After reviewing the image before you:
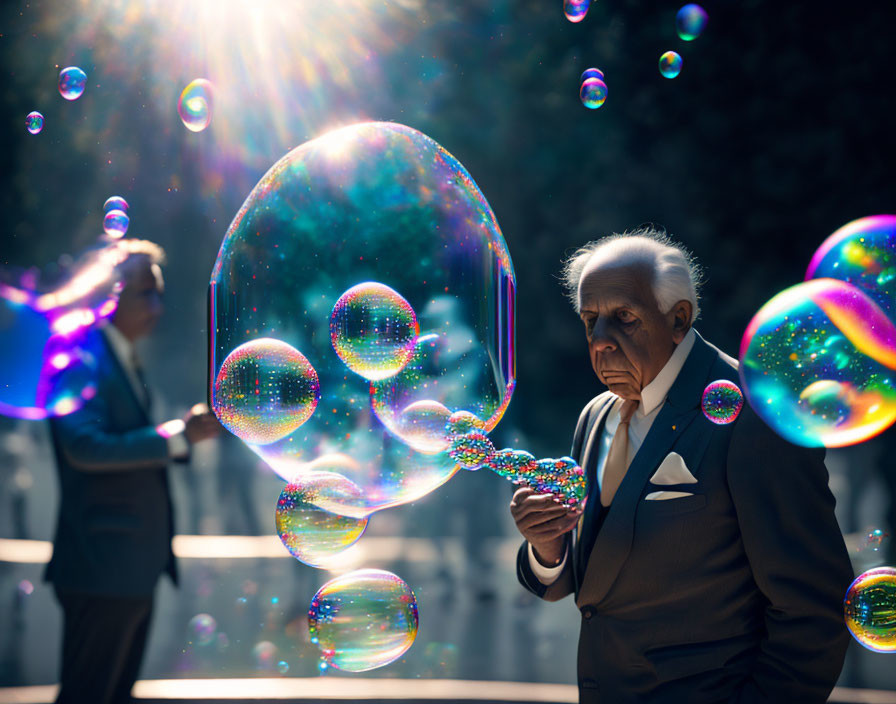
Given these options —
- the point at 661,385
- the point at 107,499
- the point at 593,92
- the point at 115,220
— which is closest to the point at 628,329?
the point at 661,385

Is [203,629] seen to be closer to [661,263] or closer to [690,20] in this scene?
[690,20]

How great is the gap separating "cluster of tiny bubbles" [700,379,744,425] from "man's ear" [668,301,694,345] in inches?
6.6

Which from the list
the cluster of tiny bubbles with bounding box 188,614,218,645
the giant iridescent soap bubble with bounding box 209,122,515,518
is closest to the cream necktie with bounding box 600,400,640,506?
the giant iridescent soap bubble with bounding box 209,122,515,518

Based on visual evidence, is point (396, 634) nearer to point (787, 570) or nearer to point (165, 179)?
point (787, 570)

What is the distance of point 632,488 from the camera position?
77.5 inches

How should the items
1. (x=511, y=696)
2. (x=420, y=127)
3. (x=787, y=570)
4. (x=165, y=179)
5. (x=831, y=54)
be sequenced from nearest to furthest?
(x=787, y=570)
(x=511, y=696)
(x=831, y=54)
(x=420, y=127)
(x=165, y=179)

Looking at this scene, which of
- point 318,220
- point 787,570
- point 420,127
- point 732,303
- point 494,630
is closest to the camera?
point 787,570

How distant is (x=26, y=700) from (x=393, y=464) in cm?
276

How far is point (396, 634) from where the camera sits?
8.65 ft

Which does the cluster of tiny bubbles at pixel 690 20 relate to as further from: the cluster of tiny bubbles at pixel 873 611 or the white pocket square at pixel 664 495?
the white pocket square at pixel 664 495

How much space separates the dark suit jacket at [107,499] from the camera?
3117mm

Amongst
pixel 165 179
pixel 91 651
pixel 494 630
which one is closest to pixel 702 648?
pixel 91 651

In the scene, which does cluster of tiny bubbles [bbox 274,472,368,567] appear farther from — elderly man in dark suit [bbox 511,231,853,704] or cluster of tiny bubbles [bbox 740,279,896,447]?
cluster of tiny bubbles [bbox 740,279,896,447]

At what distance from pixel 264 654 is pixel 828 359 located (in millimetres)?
4714
